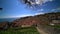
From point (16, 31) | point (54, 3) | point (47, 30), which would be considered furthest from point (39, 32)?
point (54, 3)

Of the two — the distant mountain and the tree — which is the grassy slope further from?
the tree

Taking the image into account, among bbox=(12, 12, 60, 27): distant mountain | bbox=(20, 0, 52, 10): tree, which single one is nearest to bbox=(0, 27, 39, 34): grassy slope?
bbox=(12, 12, 60, 27): distant mountain

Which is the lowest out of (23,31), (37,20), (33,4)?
(23,31)

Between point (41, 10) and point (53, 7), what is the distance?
0.88 ft

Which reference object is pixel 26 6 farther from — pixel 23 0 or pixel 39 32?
pixel 39 32

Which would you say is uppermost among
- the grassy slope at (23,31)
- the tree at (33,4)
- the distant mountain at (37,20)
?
the tree at (33,4)

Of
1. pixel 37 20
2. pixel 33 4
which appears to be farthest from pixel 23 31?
pixel 33 4

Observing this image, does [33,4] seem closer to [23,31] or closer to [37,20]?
[37,20]

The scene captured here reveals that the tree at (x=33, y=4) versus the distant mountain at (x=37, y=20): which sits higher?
the tree at (x=33, y=4)

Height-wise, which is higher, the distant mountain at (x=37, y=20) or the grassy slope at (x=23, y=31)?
the distant mountain at (x=37, y=20)

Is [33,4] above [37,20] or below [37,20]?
above

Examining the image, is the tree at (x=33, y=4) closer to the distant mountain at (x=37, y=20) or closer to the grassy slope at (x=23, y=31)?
the distant mountain at (x=37, y=20)

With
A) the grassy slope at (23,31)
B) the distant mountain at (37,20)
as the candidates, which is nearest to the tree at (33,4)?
the distant mountain at (37,20)

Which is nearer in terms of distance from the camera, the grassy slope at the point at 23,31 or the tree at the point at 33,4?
the grassy slope at the point at 23,31
